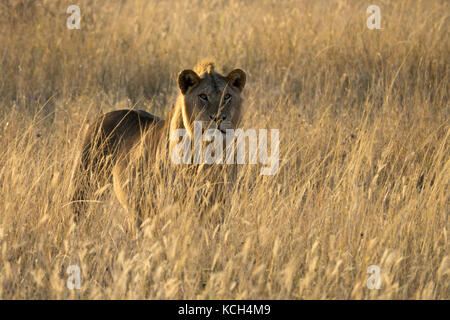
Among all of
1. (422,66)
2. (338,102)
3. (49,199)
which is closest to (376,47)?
(422,66)

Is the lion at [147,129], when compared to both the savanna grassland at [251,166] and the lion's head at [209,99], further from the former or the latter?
the savanna grassland at [251,166]

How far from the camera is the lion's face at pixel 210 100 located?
178 inches

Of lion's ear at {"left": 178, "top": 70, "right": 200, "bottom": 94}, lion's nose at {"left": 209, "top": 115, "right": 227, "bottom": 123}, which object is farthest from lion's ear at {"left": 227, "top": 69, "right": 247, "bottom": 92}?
lion's nose at {"left": 209, "top": 115, "right": 227, "bottom": 123}

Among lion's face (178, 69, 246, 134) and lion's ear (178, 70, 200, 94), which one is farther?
lion's ear (178, 70, 200, 94)

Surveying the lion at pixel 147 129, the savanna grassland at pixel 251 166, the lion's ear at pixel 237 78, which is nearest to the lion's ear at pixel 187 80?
the lion at pixel 147 129

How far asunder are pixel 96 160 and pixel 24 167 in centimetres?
66

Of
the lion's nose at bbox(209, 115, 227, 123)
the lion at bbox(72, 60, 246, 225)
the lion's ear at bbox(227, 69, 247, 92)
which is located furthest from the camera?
the lion's ear at bbox(227, 69, 247, 92)

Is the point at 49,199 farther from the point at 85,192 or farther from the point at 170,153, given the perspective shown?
the point at 170,153

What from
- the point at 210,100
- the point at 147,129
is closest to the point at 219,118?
the point at 210,100

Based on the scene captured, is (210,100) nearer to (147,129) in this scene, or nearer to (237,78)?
(237,78)

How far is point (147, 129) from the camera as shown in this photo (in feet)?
17.4

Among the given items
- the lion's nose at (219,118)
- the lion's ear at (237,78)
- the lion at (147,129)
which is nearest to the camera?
the lion's nose at (219,118)

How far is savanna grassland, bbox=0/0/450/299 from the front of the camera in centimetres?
380

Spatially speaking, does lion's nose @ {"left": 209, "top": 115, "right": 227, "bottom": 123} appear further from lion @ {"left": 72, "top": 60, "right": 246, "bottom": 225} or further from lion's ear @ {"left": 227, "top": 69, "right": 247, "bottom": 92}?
lion's ear @ {"left": 227, "top": 69, "right": 247, "bottom": 92}
